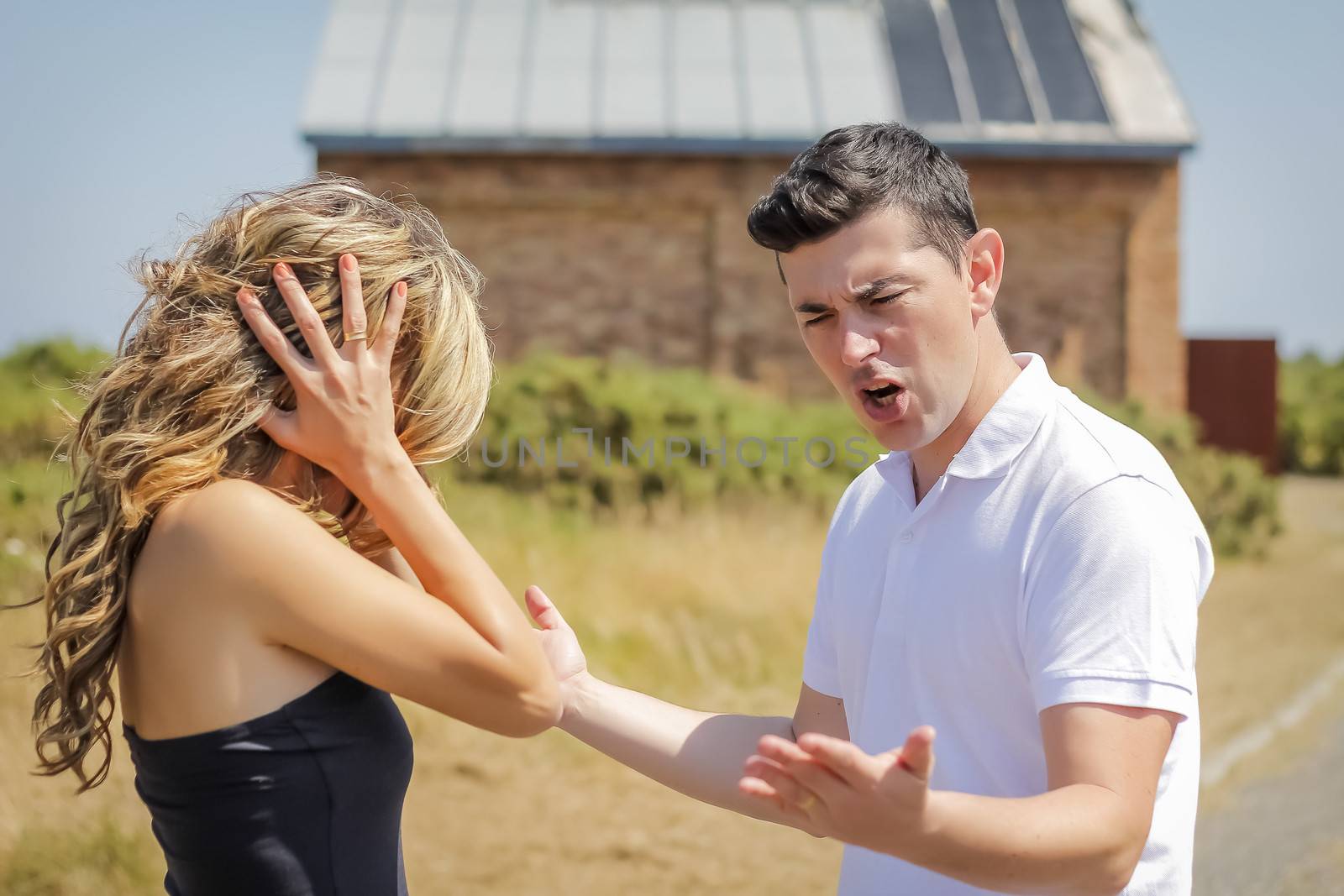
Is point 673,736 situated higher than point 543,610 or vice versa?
point 543,610

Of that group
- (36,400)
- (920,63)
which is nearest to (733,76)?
(920,63)

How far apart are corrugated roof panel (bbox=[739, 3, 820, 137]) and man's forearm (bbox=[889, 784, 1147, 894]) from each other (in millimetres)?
11633

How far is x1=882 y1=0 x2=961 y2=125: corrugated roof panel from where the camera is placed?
1305 cm

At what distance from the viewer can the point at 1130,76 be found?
1367 cm

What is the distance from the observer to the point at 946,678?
5.91 ft

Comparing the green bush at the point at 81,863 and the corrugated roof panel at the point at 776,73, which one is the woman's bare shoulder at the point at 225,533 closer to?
the green bush at the point at 81,863

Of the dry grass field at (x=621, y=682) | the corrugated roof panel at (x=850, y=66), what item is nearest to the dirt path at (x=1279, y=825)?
the dry grass field at (x=621, y=682)

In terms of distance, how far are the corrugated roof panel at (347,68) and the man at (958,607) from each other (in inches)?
449

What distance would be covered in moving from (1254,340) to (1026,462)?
14.9 meters

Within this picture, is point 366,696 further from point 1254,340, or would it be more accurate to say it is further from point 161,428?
point 1254,340

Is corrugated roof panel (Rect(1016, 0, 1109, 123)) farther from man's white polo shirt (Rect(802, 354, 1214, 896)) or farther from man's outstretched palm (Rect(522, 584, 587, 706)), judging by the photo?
man's white polo shirt (Rect(802, 354, 1214, 896))

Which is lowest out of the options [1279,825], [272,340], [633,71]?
[1279,825]

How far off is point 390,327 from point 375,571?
38 cm

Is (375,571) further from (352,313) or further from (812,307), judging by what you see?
(812,307)
